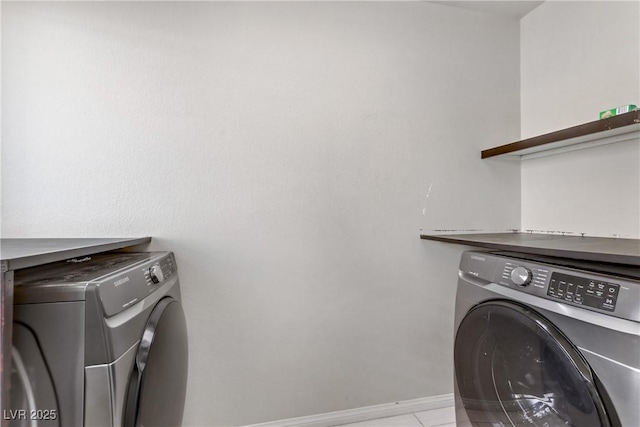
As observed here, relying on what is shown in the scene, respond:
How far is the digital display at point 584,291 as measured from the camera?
0.75m

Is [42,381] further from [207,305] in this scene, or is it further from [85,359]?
[207,305]

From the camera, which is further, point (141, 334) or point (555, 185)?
point (555, 185)

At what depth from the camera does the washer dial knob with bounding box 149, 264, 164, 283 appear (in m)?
1.09

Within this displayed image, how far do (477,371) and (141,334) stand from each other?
1177 millimetres

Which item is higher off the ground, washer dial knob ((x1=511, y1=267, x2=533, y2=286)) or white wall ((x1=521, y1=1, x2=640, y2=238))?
white wall ((x1=521, y1=1, x2=640, y2=238))

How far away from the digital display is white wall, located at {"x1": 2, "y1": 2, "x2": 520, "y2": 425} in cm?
81

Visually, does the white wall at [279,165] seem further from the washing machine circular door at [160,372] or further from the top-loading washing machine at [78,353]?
the top-loading washing machine at [78,353]

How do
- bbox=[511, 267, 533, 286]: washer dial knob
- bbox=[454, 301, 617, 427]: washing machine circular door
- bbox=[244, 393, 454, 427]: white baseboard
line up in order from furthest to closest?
bbox=[244, 393, 454, 427]: white baseboard, bbox=[511, 267, 533, 286]: washer dial knob, bbox=[454, 301, 617, 427]: washing machine circular door

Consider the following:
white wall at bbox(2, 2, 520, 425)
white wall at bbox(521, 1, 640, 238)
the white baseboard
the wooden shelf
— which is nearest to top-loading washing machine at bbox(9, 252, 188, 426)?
white wall at bbox(2, 2, 520, 425)

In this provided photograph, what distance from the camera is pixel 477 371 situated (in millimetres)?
1159

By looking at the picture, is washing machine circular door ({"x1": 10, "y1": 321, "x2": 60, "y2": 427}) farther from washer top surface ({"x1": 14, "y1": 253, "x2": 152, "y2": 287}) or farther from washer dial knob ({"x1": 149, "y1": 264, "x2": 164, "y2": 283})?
washer dial knob ({"x1": 149, "y1": 264, "x2": 164, "y2": 283})

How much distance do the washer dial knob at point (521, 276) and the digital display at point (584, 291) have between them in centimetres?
7

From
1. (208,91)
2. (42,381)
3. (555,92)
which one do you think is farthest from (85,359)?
(555,92)

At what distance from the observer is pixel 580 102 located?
4.99 ft
